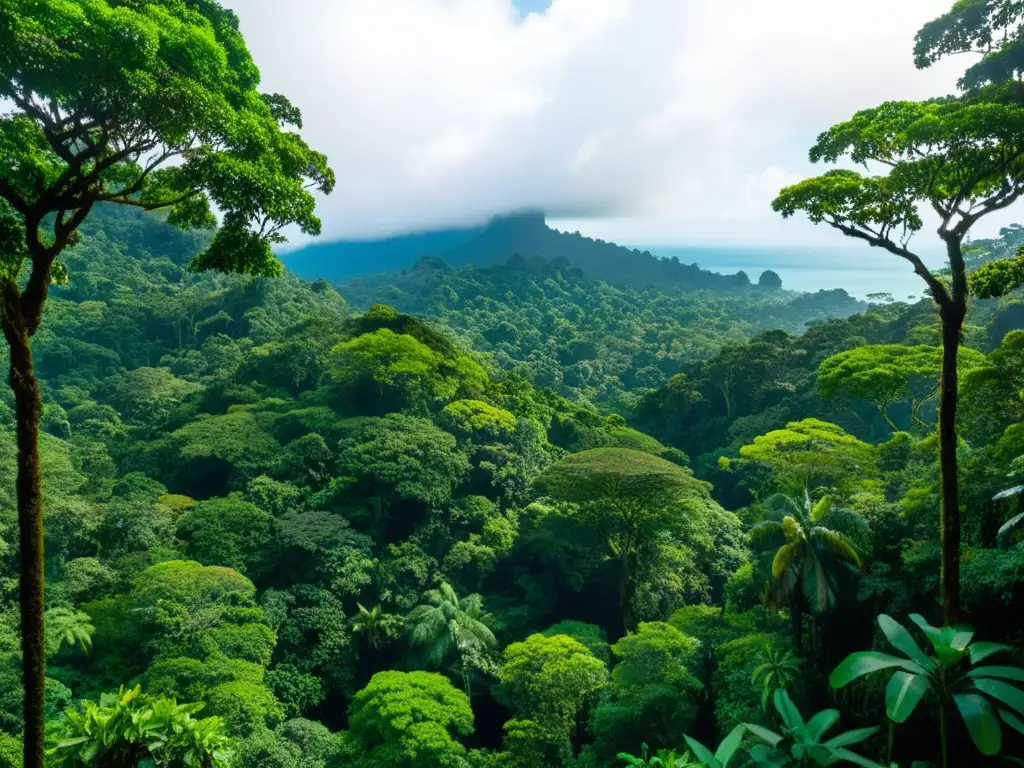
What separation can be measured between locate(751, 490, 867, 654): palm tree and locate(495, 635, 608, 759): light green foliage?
4.92 meters

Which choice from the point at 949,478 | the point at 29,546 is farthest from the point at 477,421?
the point at 29,546

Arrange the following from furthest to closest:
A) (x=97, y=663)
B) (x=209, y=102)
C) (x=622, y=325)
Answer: (x=622, y=325)
(x=97, y=663)
(x=209, y=102)

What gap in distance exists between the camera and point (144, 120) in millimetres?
5527

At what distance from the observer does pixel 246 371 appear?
1391 inches

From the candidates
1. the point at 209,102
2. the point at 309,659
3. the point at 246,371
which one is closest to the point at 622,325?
the point at 246,371

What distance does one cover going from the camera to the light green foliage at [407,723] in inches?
559

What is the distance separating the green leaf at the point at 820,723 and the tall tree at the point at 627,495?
16.5 meters

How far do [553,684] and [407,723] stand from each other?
11.9 ft

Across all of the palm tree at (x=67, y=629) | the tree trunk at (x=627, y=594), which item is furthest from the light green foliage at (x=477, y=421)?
the palm tree at (x=67, y=629)

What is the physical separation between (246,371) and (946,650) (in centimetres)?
3597

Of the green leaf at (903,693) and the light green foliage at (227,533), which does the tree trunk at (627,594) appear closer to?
the light green foliage at (227,533)

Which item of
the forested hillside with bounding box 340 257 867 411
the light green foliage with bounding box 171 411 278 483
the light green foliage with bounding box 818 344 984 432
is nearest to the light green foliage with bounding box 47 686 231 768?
the light green foliage with bounding box 171 411 278 483

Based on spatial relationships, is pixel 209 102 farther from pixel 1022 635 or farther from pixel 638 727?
pixel 638 727

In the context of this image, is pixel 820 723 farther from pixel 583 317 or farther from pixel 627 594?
pixel 583 317
